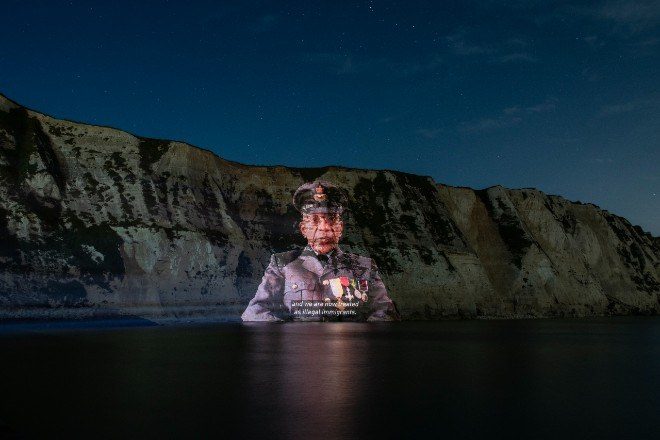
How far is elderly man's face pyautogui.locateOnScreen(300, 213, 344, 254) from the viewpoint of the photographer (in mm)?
47188

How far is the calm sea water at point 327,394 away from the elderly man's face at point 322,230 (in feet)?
→ 88.2

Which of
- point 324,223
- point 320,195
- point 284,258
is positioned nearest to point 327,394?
point 284,258

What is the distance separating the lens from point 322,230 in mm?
47312

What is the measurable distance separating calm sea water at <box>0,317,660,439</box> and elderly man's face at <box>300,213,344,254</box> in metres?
26.9

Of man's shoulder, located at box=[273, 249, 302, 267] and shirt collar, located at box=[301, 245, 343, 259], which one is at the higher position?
shirt collar, located at box=[301, 245, 343, 259]

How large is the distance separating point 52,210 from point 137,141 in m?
12.8

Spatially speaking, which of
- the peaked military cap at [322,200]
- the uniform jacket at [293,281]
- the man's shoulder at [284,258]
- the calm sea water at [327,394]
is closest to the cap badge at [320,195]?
the peaked military cap at [322,200]

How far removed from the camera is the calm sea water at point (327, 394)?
8.58 meters

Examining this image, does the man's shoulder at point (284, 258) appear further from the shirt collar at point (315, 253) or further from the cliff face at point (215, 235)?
the cliff face at point (215, 235)

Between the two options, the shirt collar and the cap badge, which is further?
the cap badge

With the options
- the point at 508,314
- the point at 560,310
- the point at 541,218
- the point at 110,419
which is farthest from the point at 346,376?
the point at 541,218

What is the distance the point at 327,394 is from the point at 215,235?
153 ft

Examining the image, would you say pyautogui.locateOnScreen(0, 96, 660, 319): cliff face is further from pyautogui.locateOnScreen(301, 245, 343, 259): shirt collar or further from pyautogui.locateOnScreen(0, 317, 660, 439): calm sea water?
pyautogui.locateOnScreen(0, 317, 660, 439): calm sea water

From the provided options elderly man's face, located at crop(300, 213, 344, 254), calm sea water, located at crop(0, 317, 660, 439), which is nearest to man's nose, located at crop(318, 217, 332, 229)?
elderly man's face, located at crop(300, 213, 344, 254)
